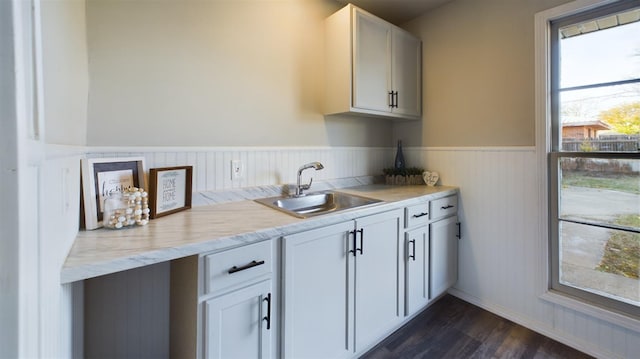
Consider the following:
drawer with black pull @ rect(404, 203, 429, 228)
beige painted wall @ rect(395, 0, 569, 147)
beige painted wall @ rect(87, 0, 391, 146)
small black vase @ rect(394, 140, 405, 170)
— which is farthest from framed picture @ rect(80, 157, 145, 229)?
beige painted wall @ rect(395, 0, 569, 147)

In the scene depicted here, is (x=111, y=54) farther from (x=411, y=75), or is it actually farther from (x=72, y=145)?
(x=411, y=75)

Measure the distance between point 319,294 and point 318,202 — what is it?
0.76 meters

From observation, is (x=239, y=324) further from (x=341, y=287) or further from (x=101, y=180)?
(x=101, y=180)

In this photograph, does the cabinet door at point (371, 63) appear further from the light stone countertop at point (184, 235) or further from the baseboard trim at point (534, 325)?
the baseboard trim at point (534, 325)

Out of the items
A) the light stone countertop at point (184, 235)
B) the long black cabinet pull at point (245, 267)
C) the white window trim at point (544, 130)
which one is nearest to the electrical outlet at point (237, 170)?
the light stone countertop at point (184, 235)

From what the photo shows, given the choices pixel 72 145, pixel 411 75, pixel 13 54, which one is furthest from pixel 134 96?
pixel 411 75

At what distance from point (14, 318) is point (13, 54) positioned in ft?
1.35

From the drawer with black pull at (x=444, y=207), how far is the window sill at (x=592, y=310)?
2.56 ft

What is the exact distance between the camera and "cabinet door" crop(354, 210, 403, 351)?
151 centimetres

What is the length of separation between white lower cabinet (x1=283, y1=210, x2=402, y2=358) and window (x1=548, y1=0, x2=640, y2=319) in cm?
112

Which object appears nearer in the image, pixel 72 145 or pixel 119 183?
pixel 72 145

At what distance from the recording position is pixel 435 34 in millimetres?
2385

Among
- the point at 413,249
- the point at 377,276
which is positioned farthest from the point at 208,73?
the point at 413,249

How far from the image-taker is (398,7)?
2.35 meters
